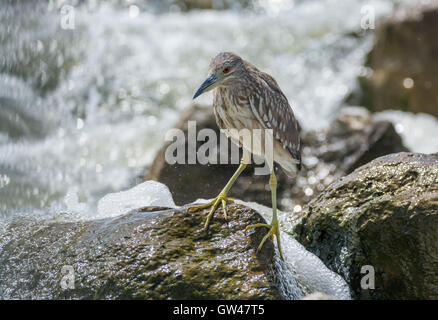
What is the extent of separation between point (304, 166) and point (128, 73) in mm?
5512

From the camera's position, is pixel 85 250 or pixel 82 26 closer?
pixel 85 250

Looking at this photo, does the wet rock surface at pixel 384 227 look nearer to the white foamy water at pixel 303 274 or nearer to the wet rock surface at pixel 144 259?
the white foamy water at pixel 303 274

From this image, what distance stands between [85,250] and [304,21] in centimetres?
1104

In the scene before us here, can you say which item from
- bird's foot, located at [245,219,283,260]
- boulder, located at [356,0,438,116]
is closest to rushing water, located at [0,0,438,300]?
boulder, located at [356,0,438,116]

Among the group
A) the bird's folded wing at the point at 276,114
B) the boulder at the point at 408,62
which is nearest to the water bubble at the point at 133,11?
the boulder at the point at 408,62

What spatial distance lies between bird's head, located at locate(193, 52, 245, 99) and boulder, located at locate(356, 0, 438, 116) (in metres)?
6.84

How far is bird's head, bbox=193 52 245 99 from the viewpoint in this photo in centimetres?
443

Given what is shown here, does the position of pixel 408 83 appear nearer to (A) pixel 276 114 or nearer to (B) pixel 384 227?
(A) pixel 276 114

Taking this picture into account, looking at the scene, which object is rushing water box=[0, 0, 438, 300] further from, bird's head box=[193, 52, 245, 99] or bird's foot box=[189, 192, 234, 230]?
bird's head box=[193, 52, 245, 99]

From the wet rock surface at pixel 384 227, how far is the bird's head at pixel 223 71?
1380 millimetres

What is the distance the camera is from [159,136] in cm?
1026
